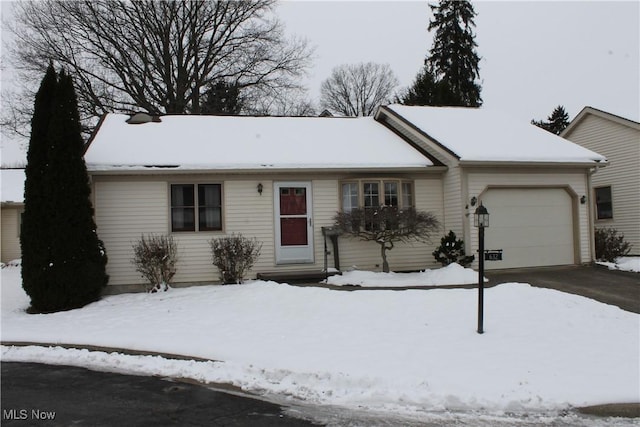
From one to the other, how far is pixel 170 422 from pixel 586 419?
395 cm

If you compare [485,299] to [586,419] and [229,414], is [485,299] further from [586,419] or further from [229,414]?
[229,414]

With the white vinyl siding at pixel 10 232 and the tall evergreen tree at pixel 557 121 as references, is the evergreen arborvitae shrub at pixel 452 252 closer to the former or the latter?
the white vinyl siding at pixel 10 232

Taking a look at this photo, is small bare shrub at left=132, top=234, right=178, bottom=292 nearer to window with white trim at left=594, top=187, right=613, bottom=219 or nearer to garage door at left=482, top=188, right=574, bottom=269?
garage door at left=482, top=188, right=574, bottom=269

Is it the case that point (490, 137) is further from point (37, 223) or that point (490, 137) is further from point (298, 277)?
point (37, 223)

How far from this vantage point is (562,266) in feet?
43.9

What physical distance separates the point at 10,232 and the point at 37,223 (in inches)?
503

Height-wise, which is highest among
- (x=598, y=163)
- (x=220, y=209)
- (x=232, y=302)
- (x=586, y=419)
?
(x=598, y=163)

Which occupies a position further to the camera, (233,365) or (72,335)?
(72,335)

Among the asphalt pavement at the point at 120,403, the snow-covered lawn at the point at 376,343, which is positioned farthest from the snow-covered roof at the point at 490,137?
the asphalt pavement at the point at 120,403

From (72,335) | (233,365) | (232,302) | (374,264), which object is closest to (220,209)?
Result: (232,302)

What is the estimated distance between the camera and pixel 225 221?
12.2 meters

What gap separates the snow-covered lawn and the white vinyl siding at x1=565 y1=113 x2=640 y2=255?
32.6 ft

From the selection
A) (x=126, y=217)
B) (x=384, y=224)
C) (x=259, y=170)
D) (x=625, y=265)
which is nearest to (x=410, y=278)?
(x=384, y=224)

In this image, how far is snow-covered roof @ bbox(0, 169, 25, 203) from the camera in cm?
2039
